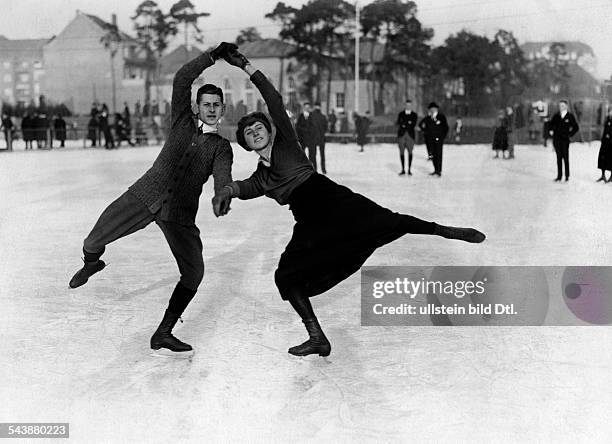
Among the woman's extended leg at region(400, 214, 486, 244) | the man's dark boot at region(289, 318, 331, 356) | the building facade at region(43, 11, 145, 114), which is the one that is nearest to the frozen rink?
the man's dark boot at region(289, 318, 331, 356)

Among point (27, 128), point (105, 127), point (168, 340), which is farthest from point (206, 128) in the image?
point (27, 128)

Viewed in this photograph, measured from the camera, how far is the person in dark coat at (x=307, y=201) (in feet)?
12.1

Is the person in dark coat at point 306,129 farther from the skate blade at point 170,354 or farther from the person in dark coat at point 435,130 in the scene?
the skate blade at point 170,354

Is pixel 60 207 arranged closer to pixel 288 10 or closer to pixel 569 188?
pixel 569 188

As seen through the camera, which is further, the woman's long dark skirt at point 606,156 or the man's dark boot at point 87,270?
the woman's long dark skirt at point 606,156

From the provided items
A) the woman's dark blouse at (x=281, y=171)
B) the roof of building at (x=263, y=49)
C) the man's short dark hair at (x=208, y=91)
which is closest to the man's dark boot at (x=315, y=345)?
the woman's dark blouse at (x=281, y=171)

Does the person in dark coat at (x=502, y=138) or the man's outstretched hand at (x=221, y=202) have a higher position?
the man's outstretched hand at (x=221, y=202)

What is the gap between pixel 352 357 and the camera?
13.7 ft

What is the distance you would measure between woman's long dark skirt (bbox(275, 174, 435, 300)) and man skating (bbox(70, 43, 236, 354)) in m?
0.41

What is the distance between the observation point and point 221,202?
3.53 meters

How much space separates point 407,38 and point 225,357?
39196mm

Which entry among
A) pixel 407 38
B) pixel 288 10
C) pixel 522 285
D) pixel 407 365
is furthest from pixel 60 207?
pixel 407 38

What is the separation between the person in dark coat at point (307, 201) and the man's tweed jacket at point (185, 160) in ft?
0.51

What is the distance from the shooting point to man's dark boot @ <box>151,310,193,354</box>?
4.19 meters
